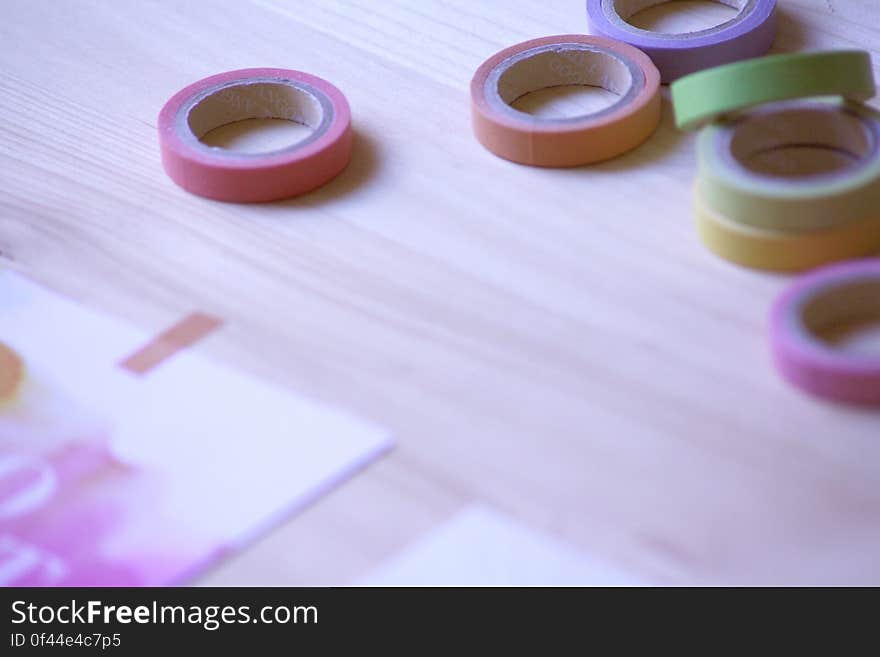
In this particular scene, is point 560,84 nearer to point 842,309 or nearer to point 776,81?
point 776,81

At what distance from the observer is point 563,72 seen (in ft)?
3.87

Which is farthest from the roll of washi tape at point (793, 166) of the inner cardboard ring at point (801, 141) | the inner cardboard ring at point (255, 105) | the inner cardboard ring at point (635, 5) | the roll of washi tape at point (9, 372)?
the roll of washi tape at point (9, 372)

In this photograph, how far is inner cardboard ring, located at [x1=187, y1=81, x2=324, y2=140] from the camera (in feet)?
3.76

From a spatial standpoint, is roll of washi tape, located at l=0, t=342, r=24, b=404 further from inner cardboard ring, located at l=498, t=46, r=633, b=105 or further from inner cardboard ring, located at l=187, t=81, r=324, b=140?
inner cardboard ring, located at l=498, t=46, r=633, b=105

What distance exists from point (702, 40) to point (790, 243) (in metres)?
0.29

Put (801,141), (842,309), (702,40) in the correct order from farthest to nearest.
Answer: (702,40), (801,141), (842,309)

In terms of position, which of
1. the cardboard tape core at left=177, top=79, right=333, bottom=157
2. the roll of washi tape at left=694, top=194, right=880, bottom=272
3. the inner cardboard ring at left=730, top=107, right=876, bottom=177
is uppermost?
the inner cardboard ring at left=730, top=107, right=876, bottom=177

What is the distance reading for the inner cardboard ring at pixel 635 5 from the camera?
1237 millimetres

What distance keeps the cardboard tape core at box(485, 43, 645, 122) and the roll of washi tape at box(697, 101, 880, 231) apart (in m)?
0.14

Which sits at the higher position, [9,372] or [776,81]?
[776,81]

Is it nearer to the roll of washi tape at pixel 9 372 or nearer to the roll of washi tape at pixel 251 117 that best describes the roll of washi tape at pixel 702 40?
the roll of washi tape at pixel 251 117

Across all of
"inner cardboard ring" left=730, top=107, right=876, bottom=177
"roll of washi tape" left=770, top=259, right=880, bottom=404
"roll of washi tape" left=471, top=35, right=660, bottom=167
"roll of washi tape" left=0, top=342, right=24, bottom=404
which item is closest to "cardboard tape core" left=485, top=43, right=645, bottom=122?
"roll of washi tape" left=471, top=35, right=660, bottom=167

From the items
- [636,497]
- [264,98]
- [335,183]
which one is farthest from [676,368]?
[264,98]

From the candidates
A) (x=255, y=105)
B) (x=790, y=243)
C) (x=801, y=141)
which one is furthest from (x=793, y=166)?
(x=255, y=105)
